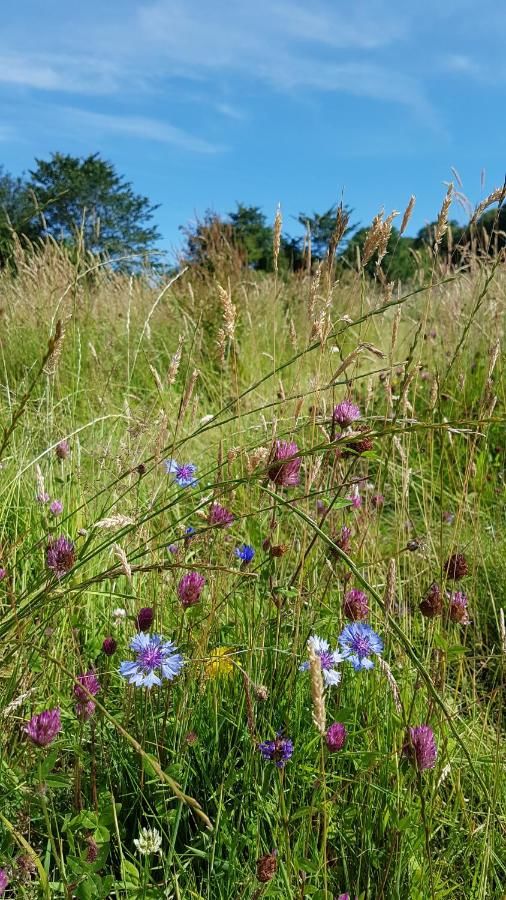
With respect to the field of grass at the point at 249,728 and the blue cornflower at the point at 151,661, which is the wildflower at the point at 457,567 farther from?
the blue cornflower at the point at 151,661

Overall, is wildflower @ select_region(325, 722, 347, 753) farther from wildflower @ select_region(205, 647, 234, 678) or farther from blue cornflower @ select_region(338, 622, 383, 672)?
wildflower @ select_region(205, 647, 234, 678)

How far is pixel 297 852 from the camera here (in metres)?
1.11

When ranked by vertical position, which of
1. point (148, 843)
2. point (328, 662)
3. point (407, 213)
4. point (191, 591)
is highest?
point (407, 213)

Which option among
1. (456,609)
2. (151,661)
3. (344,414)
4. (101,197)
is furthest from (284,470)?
(101,197)

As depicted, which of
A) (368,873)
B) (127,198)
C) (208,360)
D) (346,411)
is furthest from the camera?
(127,198)

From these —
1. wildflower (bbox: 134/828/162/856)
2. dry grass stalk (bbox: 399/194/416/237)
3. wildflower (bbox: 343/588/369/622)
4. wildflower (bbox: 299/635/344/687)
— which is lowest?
wildflower (bbox: 134/828/162/856)

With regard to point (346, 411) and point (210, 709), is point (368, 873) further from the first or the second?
point (346, 411)

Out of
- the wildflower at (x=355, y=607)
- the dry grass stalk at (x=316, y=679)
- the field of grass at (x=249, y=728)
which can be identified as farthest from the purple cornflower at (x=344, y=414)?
the dry grass stalk at (x=316, y=679)

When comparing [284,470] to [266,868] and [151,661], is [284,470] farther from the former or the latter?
[266,868]

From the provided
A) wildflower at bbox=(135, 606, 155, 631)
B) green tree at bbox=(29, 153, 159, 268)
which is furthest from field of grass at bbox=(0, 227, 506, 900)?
green tree at bbox=(29, 153, 159, 268)

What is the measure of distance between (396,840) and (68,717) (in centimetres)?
64

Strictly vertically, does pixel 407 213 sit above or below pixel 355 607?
above

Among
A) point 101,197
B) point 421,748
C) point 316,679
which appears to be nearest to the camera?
point 316,679

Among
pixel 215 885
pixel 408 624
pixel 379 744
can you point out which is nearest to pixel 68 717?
pixel 215 885
